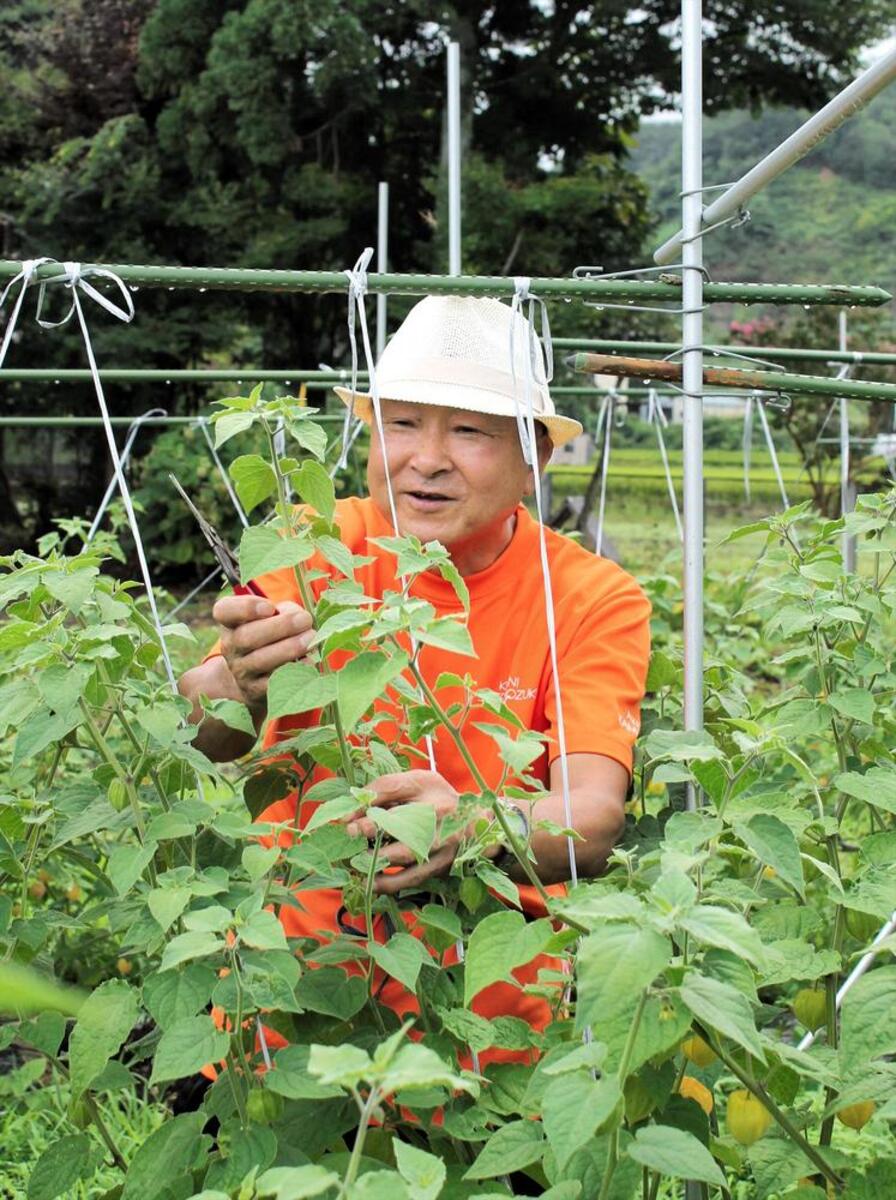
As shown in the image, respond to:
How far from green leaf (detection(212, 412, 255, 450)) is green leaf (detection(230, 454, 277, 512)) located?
28 mm

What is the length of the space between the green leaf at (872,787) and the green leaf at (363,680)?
47 cm

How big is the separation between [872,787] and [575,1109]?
1.68 ft

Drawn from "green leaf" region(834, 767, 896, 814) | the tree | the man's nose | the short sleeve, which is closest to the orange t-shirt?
the short sleeve

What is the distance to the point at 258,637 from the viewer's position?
4.38ft

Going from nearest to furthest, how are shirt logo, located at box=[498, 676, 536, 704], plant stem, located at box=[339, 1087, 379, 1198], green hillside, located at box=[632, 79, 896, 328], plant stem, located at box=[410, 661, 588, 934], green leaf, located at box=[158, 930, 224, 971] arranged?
plant stem, located at box=[339, 1087, 379, 1198] < green leaf, located at box=[158, 930, 224, 971] < plant stem, located at box=[410, 661, 588, 934] < shirt logo, located at box=[498, 676, 536, 704] < green hillside, located at box=[632, 79, 896, 328]

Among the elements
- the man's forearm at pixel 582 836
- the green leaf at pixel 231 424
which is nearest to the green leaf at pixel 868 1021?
the man's forearm at pixel 582 836

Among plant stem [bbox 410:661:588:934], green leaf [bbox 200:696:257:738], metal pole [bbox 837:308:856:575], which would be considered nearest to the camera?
plant stem [bbox 410:661:588:934]

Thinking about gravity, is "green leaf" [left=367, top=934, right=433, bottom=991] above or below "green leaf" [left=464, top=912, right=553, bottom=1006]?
below

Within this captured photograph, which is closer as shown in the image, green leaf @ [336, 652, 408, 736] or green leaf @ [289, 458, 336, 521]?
green leaf @ [336, 652, 408, 736]

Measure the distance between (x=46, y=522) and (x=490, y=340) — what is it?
32.2 ft

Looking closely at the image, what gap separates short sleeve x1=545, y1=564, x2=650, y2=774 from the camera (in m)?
1.57

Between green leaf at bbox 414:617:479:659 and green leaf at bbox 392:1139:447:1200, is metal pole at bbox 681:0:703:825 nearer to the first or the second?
green leaf at bbox 414:617:479:659

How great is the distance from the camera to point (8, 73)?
10344mm

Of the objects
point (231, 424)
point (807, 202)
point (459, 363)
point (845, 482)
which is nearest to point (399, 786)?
point (231, 424)
